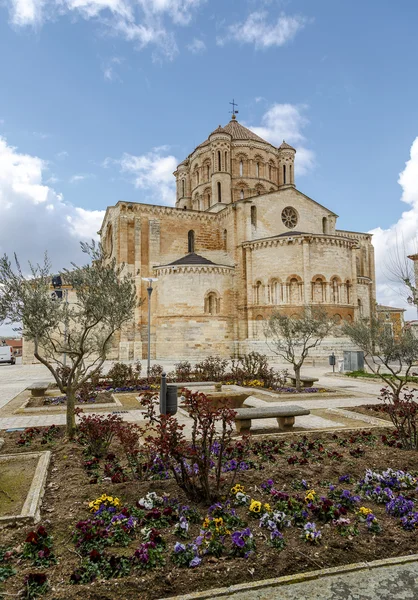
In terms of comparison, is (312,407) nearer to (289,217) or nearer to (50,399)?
(50,399)

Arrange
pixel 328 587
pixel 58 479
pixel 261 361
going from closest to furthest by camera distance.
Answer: pixel 328 587 → pixel 58 479 → pixel 261 361

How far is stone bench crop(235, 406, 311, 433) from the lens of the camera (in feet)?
26.2

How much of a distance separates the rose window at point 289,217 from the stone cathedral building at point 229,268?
0.09m

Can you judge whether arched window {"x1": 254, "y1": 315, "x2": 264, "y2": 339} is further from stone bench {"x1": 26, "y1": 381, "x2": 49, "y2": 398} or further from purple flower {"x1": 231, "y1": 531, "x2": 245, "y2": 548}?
purple flower {"x1": 231, "y1": 531, "x2": 245, "y2": 548}

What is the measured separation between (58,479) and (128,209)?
31051 millimetres

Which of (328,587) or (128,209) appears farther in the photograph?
(128,209)

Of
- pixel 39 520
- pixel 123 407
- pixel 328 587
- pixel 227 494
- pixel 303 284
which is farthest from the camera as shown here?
pixel 303 284

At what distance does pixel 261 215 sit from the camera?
35188mm

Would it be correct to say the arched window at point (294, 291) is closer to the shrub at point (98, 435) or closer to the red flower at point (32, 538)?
the shrub at point (98, 435)

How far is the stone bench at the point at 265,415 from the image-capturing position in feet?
26.2

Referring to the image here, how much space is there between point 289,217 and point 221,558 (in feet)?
117

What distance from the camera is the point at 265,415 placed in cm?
804

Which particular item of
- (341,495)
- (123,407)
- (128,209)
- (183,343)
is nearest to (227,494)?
(341,495)

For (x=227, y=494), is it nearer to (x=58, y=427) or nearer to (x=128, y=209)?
(x=58, y=427)
